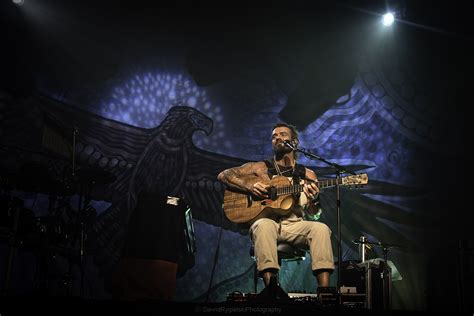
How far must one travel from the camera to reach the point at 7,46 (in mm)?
6953

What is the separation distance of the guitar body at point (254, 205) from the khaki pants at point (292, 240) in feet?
0.75

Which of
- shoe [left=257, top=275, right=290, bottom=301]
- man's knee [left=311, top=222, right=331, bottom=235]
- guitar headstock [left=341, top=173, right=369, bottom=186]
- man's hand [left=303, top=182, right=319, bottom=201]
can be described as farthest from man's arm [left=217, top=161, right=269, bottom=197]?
shoe [left=257, top=275, right=290, bottom=301]

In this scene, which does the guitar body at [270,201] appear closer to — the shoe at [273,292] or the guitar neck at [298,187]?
the guitar neck at [298,187]

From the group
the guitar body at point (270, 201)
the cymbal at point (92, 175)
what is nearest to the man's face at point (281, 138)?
the guitar body at point (270, 201)

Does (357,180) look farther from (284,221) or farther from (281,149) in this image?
(281,149)

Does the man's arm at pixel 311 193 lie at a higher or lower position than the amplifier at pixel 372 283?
higher

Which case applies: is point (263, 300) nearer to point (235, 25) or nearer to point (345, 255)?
point (345, 255)

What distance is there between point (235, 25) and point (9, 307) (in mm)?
5464

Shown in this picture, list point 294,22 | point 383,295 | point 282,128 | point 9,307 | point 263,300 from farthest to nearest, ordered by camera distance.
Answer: point 294,22
point 282,128
point 383,295
point 263,300
point 9,307

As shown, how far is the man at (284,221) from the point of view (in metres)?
4.59

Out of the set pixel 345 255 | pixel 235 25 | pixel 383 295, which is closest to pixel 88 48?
pixel 235 25

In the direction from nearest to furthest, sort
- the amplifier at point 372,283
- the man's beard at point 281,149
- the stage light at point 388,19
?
the amplifier at point 372,283
the man's beard at point 281,149
the stage light at point 388,19

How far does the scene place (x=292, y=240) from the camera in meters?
4.95

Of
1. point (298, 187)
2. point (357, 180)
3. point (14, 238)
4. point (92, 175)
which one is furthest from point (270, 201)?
point (14, 238)
